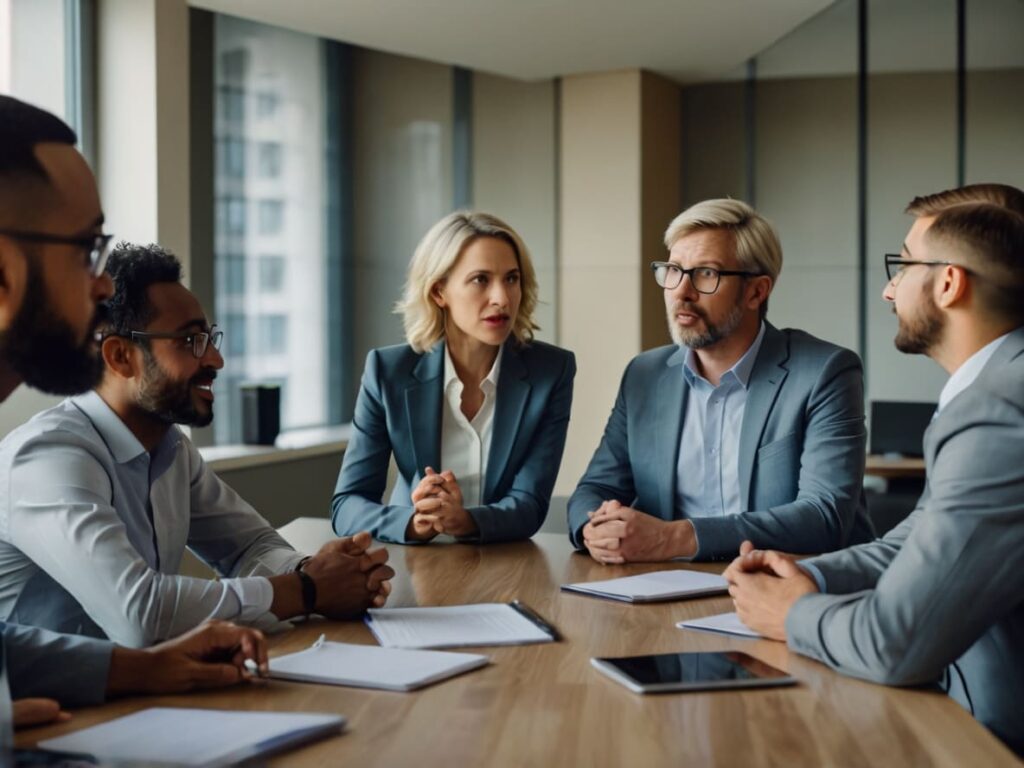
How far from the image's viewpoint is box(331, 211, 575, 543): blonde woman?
320 centimetres

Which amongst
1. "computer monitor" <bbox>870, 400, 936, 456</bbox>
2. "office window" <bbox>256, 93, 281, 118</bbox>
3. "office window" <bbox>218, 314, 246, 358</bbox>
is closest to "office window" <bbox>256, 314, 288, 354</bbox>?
"office window" <bbox>218, 314, 246, 358</bbox>

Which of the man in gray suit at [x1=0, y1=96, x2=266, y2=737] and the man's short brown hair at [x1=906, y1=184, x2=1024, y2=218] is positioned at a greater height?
the man's short brown hair at [x1=906, y1=184, x2=1024, y2=218]

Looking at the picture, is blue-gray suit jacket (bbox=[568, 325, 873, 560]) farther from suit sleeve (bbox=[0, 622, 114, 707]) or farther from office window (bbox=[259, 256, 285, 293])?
office window (bbox=[259, 256, 285, 293])

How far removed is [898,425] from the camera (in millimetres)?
6359

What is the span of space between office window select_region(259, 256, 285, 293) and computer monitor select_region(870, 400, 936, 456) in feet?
11.9

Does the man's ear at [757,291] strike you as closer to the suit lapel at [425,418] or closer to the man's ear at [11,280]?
the suit lapel at [425,418]

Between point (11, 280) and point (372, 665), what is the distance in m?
0.77

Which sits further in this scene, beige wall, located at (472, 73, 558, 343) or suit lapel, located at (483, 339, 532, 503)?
beige wall, located at (472, 73, 558, 343)

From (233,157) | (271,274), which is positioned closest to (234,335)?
(271,274)

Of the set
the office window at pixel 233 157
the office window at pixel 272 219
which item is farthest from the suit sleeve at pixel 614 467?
the office window at pixel 233 157

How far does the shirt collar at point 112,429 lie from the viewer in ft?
7.15

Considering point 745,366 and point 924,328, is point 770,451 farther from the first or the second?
point 924,328

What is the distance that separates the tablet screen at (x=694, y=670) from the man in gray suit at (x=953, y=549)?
4.7 inches

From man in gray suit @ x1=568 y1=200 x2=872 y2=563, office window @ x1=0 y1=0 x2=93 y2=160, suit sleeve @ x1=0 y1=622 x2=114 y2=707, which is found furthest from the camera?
office window @ x1=0 y1=0 x2=93 y2=160
